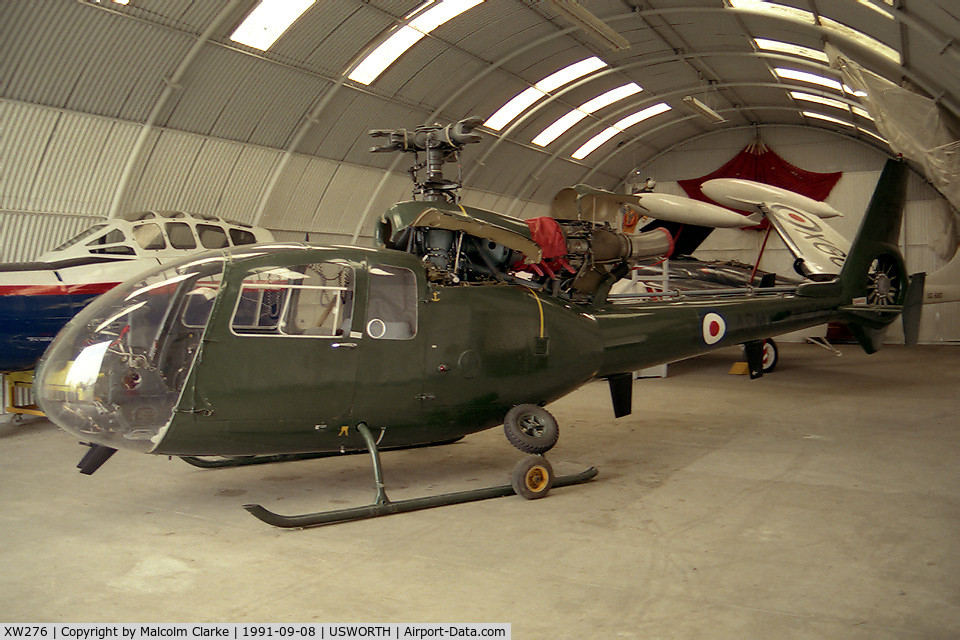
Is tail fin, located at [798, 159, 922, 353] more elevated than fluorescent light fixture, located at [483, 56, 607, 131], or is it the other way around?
fluorescent light fixture, located at [483, 56, 607, 131]

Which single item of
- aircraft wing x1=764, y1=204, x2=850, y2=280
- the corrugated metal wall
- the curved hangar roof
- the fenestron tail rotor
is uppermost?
the curved hangar roof

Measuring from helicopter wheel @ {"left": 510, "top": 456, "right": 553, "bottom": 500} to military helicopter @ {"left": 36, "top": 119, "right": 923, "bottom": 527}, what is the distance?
0.05 ft

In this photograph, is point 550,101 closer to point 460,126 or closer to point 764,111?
point 764,111

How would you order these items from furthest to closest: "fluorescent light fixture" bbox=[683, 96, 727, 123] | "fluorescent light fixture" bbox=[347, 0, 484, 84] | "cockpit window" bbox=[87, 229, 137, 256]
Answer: "fluorescent light fixture" bbox=[683, 96, 727, 123] → "fluorescent light fixture" bbox=[347, 0, 484, 84] → "cockpit window" bbox=[87, 229, 137, 256]

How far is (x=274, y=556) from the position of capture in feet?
15.0

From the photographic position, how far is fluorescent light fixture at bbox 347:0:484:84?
13.2 m

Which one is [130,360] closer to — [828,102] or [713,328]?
[713,328]

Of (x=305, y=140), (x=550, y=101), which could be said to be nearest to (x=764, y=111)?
(x=550, y=101)

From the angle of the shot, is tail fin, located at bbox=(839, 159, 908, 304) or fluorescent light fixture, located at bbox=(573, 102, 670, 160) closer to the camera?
tail fin, located at bbox=(839, 159, 908, 304)

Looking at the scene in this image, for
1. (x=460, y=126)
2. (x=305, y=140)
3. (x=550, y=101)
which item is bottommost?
(x=460, y=126)

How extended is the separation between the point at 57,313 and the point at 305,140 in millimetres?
7234

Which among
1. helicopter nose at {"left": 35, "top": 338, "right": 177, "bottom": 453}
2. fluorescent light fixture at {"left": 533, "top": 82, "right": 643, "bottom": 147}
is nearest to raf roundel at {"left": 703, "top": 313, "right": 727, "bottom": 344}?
helicopter nose at {"left": 35, "top": 338, "right": 177, "bottom": 453}

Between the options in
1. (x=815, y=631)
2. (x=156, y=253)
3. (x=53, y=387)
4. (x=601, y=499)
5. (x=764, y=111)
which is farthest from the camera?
(x=764, y=111)

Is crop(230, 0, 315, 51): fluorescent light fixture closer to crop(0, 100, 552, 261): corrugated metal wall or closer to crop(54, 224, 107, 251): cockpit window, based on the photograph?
crop(0, 100, 552, 261): corrugated metal wall
